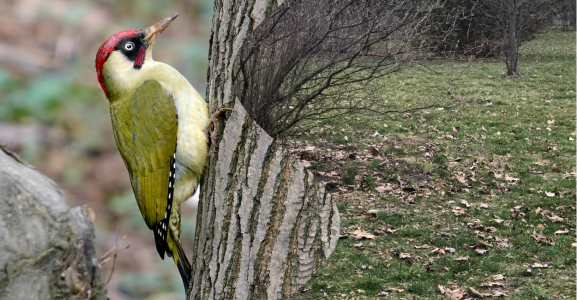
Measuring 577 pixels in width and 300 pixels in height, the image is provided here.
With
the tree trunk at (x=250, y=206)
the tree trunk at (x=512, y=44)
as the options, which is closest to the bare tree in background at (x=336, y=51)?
the tree trunk at (x=250, y=206)

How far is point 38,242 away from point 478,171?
2.20 meters

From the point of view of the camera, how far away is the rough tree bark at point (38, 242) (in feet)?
9.42

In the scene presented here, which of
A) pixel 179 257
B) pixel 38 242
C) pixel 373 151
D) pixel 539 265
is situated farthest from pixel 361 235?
pixel 38 242

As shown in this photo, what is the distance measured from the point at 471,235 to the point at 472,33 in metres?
0.80

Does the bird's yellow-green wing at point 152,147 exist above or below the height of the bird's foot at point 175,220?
above

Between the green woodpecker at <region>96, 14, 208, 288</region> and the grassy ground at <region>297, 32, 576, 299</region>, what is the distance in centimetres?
117

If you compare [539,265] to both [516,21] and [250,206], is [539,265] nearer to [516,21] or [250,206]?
[516,21]

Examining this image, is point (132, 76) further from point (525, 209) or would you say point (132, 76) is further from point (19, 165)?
point (525, 209)

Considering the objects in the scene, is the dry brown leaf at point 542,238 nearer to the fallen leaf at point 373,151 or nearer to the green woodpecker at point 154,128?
the fallen leaf at point 373,151

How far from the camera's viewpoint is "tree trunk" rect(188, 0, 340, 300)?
2.58 meters

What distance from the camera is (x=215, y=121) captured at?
2.91 meters

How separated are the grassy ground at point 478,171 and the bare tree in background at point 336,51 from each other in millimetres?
74

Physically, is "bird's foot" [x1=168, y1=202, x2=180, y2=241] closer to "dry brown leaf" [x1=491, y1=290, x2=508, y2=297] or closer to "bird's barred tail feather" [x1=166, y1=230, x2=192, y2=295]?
"bird's barred tail feather" [x1=166, y1=230, x2=192, y2=295]

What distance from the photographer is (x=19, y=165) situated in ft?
10.0
